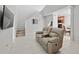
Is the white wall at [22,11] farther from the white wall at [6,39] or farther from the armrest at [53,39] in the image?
the armrest at [53,39]

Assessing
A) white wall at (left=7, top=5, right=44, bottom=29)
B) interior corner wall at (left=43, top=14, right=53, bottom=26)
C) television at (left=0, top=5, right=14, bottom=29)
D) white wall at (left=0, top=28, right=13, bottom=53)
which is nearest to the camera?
television at (left=0, top=5, right=14, bottom=29)

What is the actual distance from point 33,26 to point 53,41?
2.07 feet

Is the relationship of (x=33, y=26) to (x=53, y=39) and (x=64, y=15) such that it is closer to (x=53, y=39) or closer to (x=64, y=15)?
(x=53, y=39)

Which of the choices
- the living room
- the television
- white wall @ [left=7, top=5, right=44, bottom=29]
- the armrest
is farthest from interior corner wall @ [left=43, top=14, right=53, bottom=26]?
the television

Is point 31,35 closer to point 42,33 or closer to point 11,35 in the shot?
point 42,33

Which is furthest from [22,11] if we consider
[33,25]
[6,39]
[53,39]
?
[53,39]

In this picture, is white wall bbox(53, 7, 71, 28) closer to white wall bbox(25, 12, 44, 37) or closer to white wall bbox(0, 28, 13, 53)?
white wall bbox(25, 12, 44, 37)

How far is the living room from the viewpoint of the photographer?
2.72 meters

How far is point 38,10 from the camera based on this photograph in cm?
282

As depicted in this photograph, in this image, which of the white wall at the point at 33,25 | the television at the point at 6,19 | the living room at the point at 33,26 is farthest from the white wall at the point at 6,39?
the white wall at the point at 33,25

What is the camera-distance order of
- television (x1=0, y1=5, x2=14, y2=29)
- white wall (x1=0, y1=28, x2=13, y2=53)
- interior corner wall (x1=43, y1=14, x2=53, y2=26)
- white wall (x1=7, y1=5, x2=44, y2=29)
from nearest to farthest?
television (x1=0, y1=5, x2=14, y2=29)
white wall (x1=0, y1=28, x2=13, y2=53)
white wall (x1=7, y1=5, x2=44, y2=29)
interior corner wall (x1=43, y1=14, x2=53, y2=26)

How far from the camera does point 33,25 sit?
2928 millimetres
